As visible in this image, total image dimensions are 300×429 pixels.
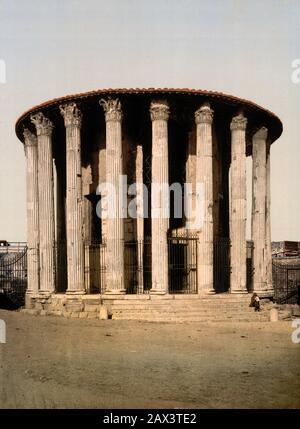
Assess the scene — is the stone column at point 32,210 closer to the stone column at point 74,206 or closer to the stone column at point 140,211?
the stone column at point 74,206

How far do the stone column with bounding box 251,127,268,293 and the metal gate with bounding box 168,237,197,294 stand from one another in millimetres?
2919

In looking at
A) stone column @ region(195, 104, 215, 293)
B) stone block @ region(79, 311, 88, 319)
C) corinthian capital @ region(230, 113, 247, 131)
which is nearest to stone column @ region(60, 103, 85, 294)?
stone block @ region(79, 311, 88, 319)

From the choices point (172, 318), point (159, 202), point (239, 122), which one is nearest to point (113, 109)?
point (159, 202)

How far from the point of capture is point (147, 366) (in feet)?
38.6

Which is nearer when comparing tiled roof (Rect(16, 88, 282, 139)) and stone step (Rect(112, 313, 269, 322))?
stone step (Rect(112, 313, 269, 322))

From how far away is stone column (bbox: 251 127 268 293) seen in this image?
24438mm

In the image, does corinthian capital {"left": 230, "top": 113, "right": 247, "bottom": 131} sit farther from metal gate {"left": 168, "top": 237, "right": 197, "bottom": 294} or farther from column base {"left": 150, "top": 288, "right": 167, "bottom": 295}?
column base {"left": 150, "top": 288, "right": 167, "bottom": 295}

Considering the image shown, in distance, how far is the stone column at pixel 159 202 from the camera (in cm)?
2150

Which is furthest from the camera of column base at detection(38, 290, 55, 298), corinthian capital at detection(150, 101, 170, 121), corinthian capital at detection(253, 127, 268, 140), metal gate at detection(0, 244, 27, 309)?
metal gate at detection(0, 244, 27, 309)

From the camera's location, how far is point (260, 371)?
11.4 meters

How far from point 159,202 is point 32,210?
6804 millimetres

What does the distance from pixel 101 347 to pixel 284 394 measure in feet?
19.6

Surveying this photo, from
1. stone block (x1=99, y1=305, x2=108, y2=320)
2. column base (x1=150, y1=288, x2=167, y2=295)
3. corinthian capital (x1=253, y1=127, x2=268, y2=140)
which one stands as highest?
corinthian capital (x1=253, y1=127, x2=268, y2=140)

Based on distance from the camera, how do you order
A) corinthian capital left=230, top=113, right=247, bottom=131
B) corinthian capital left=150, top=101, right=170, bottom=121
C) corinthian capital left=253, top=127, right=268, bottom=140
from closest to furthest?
corinthian capital left=150, top=101, right=170, bottom=121 < corinthian capital left=230, top=113, right=247, bottom=131 < corinthian capital left=253, top=127, right=268, bottom=140
